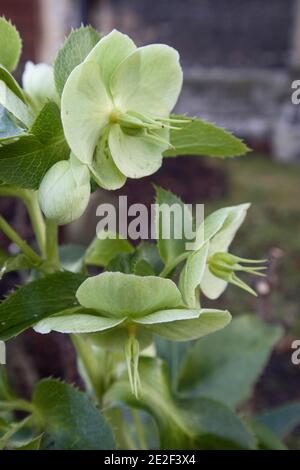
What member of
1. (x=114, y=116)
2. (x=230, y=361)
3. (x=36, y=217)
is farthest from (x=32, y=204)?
(x=230, y=361)

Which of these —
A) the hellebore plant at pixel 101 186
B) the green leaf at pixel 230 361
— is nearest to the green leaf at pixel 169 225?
the hellebore plant at pixel 101 186

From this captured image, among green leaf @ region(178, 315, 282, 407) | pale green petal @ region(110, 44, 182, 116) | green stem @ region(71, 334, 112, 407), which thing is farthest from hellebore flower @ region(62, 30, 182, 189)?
green leaf @ region(178, 315, 282, 407)

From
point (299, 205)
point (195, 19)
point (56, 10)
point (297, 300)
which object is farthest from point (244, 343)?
point (195, 19)

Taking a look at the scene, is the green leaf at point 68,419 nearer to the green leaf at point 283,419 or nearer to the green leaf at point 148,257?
the green leaf at point 148,257

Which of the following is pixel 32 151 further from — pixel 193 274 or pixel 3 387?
pixel 3 387

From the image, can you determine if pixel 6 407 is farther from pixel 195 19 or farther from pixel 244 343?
pixel 195 19

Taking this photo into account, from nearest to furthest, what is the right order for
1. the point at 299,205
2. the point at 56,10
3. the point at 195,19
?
the point at 299,205, the point at 56,10, the point at 195,19
